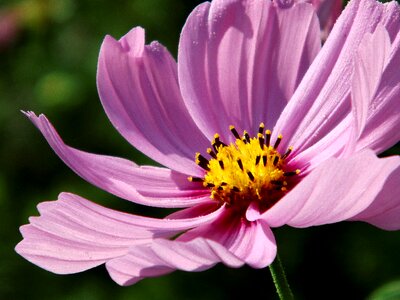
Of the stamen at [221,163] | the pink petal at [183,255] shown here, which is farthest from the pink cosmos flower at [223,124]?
the pink petal at [183,255]

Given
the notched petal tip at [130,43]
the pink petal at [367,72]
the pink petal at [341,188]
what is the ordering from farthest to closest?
the notched petal tip at [130,43], the pink petal at [367,72], the pink petal at [341,188]

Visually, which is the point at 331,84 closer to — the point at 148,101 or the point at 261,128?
the point at 261,128

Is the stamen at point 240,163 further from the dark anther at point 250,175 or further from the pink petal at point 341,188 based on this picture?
the pink petal at point 341,188

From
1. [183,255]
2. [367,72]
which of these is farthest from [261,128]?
[183,255]

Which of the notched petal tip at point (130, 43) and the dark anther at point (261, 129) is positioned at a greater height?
the notched petal tip at point (130, 43)

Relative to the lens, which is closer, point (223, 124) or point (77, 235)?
point (77, 235)

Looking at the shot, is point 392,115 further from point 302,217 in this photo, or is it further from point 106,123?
point 106,123

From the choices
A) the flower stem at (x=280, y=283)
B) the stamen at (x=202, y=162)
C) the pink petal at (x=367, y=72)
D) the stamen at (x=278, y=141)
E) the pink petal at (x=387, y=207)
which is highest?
the pink petal at (x=367, y=72)
